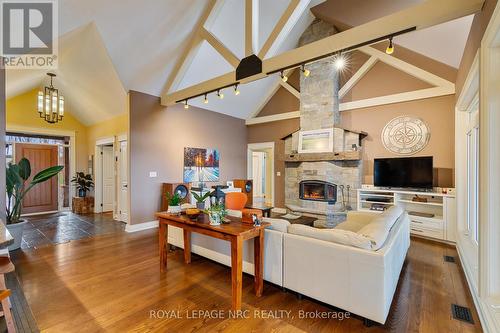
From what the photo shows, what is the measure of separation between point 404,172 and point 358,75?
255cm

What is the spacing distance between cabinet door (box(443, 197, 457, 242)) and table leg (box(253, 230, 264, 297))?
3651mm

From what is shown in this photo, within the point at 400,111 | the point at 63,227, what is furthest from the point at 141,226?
the point at 400,111

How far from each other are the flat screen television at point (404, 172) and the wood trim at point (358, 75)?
198cm

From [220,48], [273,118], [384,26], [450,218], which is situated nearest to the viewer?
[384,26]

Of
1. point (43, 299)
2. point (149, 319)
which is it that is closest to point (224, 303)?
point (149, 319)

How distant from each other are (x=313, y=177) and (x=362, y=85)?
2.54 meters

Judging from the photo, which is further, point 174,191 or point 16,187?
point 174,191

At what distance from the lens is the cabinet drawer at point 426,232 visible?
4.08 m

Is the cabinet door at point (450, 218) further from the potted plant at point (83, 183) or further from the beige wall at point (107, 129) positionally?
the potted plant at point (83, 183)

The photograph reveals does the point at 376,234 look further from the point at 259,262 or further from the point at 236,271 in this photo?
the point at 236,271

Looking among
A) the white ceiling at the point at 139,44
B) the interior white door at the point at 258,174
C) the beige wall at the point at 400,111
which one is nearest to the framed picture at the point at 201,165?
the white ceiling at the point at 139,44

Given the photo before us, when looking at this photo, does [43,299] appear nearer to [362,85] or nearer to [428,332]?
[428,332]

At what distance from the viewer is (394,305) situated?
2.25 metres

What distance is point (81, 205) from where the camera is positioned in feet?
21.7
